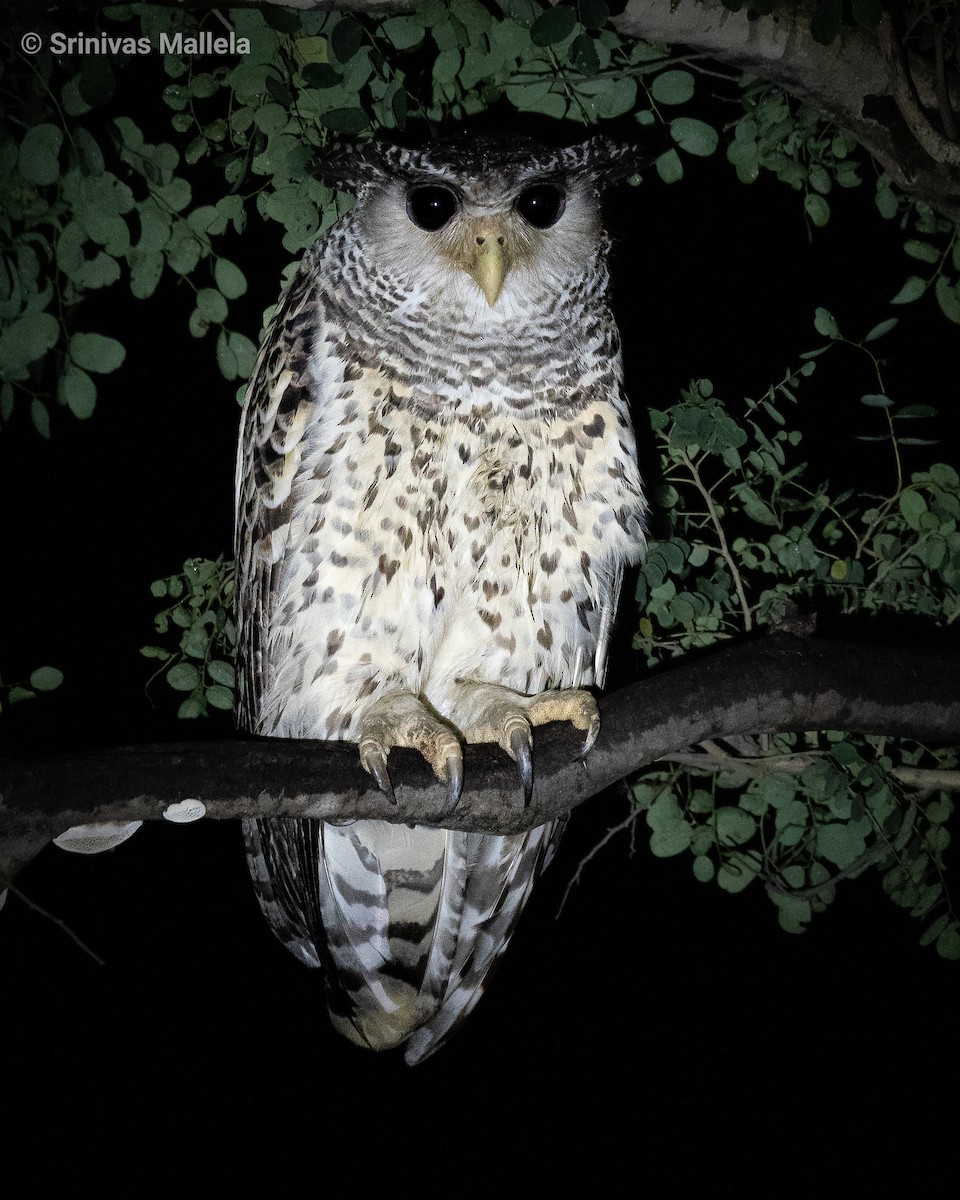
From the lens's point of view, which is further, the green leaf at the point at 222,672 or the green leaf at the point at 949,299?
the green leaf at the point at 222,672

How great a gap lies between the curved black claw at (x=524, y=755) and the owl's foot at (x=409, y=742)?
82 mm

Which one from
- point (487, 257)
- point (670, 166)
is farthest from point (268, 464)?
point (670, 166)

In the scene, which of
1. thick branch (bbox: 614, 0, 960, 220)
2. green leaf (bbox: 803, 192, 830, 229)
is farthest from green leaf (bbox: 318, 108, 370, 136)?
green leaf (bbox: 803, 192, 830, 229)

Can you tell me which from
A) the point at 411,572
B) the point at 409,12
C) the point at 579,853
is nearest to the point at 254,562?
the point at 411,572

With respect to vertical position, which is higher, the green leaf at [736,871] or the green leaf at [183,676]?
the green leaf at [183,676]

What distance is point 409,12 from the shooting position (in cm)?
145

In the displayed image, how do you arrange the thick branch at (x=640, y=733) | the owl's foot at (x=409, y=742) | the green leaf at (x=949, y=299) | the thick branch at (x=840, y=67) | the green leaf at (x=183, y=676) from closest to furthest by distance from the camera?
the thick branch at (x=640, y=733) < the owl's foot at (x=409, y=742) < the thick branch at (x=840, y=67) < the green leaf at (x=949, y=299) < the green leaf at (x=183, y=676)

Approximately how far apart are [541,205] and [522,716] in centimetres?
73

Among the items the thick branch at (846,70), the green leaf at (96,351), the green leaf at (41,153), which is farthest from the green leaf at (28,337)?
the thick branch at (846,70)

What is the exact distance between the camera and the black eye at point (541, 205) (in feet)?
4.60

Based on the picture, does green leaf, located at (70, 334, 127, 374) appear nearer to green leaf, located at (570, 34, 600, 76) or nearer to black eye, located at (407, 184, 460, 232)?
black eye, located at (407, 184, 460, 232)

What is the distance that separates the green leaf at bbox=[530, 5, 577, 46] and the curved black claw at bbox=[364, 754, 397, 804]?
96 centimetres

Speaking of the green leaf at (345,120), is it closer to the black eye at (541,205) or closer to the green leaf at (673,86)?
the black eye at (541,205)

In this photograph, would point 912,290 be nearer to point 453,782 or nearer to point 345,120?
point 345,120
